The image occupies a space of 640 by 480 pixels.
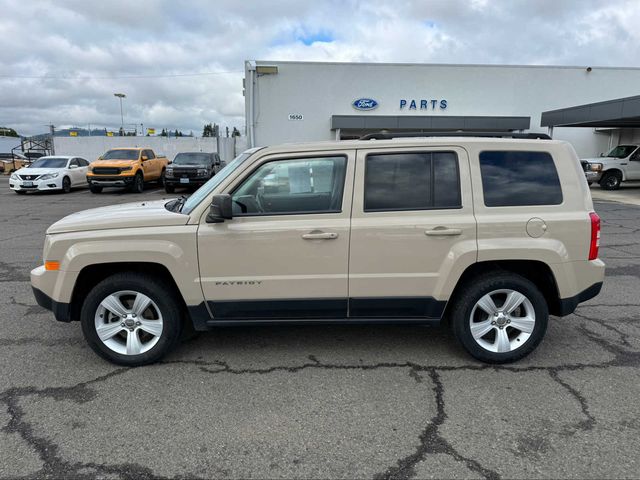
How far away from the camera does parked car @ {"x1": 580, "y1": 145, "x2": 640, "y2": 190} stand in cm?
1945

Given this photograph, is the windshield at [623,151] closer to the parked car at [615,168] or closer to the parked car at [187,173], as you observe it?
the parked car at [615,168]

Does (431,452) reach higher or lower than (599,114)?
lower

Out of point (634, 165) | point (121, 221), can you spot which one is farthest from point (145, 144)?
point (121, 221)

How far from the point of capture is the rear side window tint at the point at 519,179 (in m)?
3.40

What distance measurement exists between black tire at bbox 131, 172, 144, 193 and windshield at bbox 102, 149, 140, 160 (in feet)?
3.24

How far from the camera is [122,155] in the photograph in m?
19.2

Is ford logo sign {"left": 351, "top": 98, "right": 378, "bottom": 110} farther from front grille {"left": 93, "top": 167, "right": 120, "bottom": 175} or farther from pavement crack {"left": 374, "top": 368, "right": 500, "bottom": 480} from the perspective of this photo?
pavement crack {"left": 374, "top": 368, "right": 500, "bottom": 480}

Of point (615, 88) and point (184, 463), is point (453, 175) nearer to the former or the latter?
point (184, 463)

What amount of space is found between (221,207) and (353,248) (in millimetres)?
1052

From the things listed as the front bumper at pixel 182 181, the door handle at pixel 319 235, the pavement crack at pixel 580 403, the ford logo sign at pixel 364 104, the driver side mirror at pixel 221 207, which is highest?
the ford logo sign at pixel 364 104

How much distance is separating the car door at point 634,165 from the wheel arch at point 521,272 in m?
20.6

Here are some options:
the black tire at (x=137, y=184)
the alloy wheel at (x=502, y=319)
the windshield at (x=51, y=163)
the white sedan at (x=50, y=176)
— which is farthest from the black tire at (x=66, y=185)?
the alloy wheel at (x=502, y=319)

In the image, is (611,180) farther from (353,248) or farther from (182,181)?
(353,248)

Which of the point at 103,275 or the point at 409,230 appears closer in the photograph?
the point at 409,230
